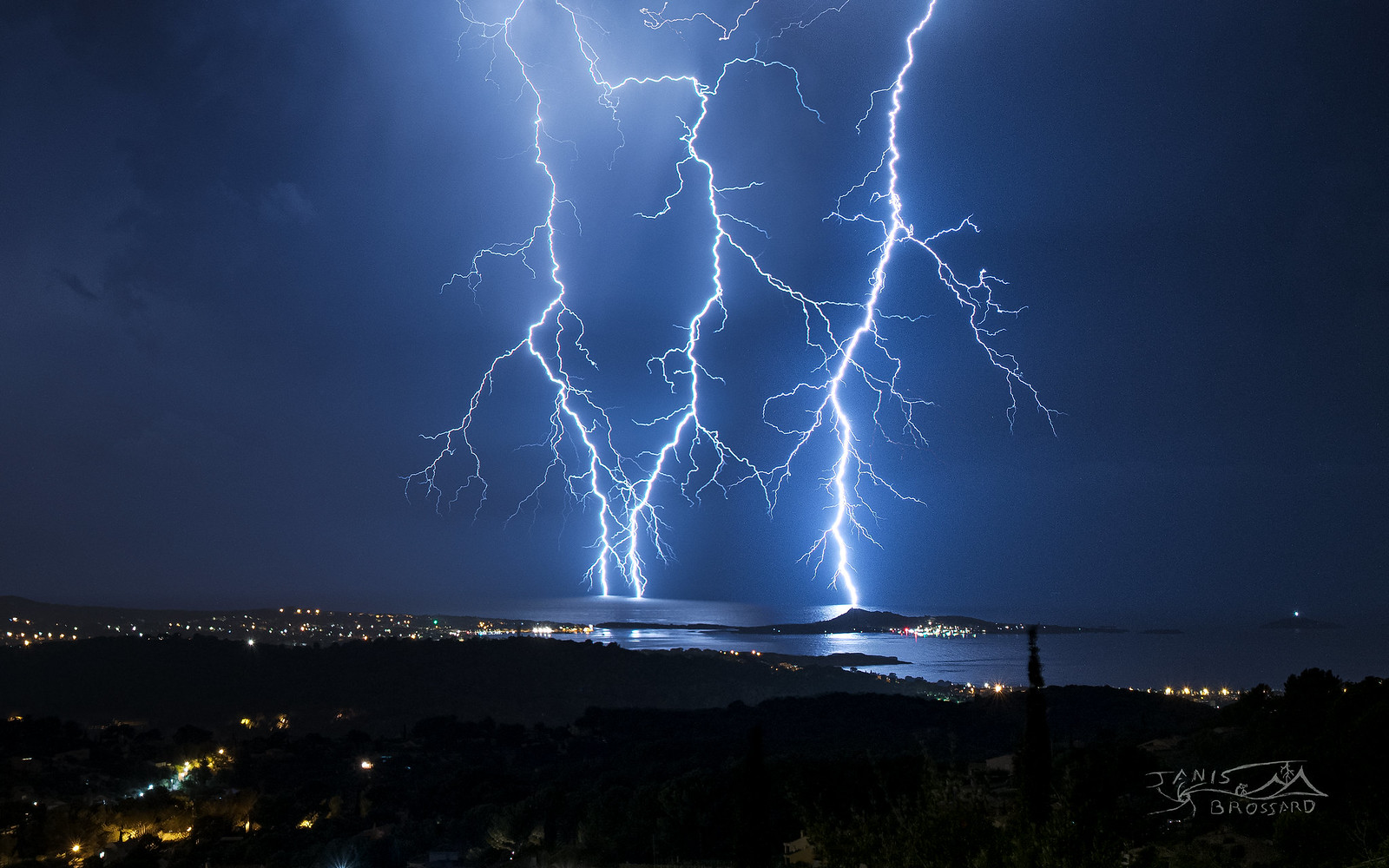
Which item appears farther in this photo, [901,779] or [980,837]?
[901,779]

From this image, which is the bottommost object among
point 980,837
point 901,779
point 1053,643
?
point 1053,643

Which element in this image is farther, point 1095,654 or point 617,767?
point 1095,654

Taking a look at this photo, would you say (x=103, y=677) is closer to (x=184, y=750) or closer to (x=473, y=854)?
(x=184, y=750)

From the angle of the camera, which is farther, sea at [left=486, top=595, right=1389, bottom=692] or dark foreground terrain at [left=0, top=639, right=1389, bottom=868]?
sea at [left=486, top=595, right=1389, bottom=692]

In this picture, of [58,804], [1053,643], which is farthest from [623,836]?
[1053,643]

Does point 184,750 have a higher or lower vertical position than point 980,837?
lower

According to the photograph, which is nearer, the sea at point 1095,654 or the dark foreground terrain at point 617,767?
the dark foreground terrain at point 617,767

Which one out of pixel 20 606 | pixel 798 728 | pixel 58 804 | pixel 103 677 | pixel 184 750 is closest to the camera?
pixel 58 804

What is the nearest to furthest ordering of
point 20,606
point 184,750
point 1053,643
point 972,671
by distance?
point 184,750, point 972,671, point 20,606, point 1053,643
